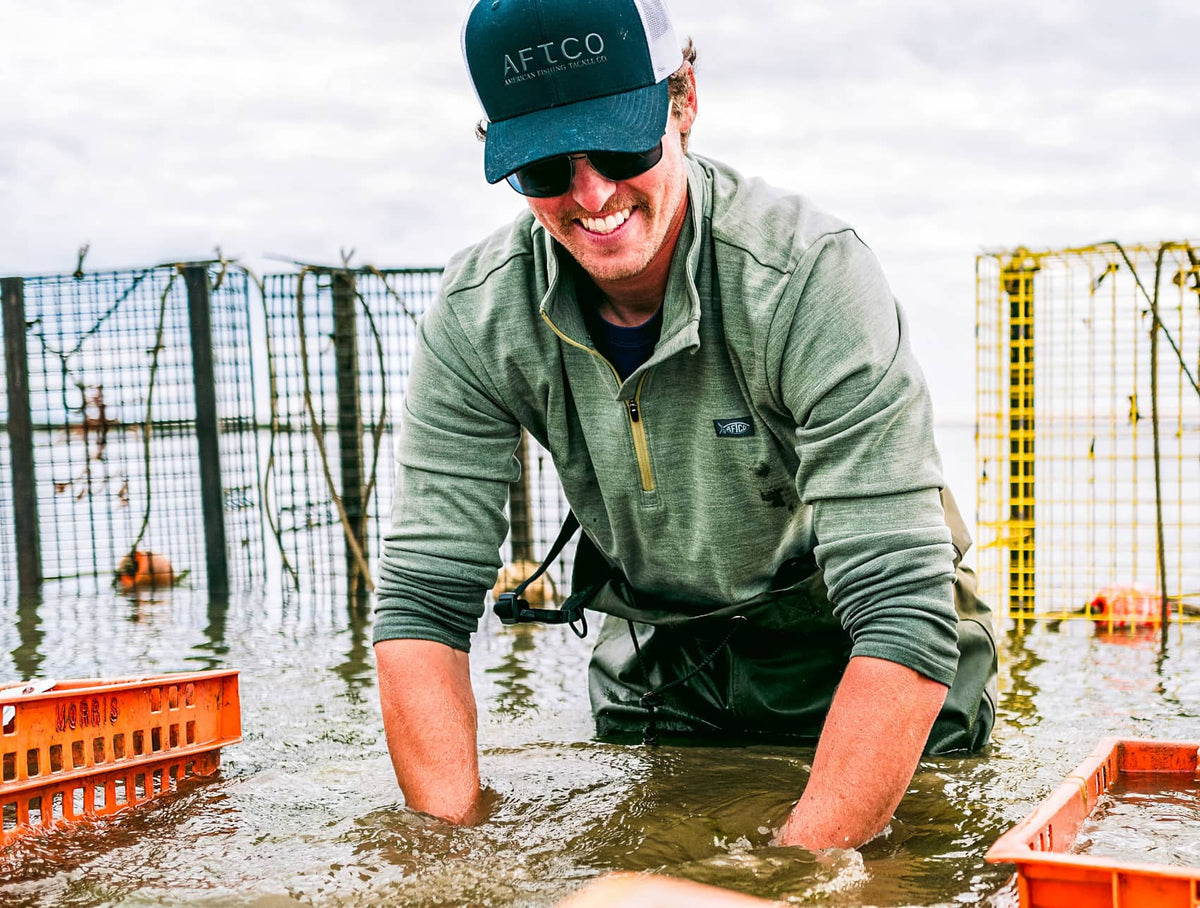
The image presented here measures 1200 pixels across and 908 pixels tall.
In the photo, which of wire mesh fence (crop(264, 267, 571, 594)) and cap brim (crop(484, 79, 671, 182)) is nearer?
cap brim (crop(484, 79, 671, 182))

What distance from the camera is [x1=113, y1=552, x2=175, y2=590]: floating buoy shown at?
612 cm

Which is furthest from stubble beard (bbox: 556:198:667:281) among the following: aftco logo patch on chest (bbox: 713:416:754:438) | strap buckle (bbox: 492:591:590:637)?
strap buckle (bbox: 492:591:590:637)

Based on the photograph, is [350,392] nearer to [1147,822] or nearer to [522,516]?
[522,516]

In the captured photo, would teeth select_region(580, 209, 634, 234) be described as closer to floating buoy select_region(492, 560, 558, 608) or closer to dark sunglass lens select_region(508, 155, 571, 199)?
dark sunglass lens select_region(508, 155, 571, 199)

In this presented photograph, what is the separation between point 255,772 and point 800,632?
4.67 ft

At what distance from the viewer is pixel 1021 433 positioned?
482 centimetres

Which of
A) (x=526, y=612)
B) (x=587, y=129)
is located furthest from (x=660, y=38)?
(x=526, y=612)

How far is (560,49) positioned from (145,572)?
15.8 feet

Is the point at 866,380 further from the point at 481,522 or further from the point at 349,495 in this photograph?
the point at 349,495

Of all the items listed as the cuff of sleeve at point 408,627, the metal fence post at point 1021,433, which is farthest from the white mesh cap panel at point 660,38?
the metal fence post at point 1021,433

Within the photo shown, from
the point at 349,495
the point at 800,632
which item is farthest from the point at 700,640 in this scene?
the point at 349,495

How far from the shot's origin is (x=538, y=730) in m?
3.36

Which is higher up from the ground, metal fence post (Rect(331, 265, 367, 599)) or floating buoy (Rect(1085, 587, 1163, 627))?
metal fence post (Rect(331, 265, 367, 599))

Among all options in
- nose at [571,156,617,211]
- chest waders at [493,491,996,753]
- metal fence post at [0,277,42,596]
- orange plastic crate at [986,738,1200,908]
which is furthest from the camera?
metal fence post at [0,277,42,596]
